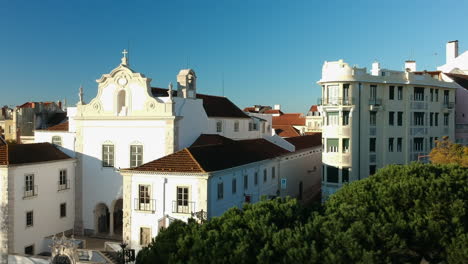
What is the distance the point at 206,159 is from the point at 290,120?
75.5 metres

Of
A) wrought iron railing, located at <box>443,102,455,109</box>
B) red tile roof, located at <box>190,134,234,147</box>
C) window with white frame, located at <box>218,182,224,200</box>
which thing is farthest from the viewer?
wrought iron railing, located at <box>443,102,455,109</box>

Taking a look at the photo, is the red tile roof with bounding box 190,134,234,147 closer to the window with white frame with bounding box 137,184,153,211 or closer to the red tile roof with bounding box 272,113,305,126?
the window with white frame with bounding box 137,184,153,211

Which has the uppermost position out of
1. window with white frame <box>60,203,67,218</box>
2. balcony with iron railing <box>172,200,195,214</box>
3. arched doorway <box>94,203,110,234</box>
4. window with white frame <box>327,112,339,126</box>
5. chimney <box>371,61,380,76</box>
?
chimney <box>371,61,380,76</box>

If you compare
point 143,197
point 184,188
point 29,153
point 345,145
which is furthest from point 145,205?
point 345,145

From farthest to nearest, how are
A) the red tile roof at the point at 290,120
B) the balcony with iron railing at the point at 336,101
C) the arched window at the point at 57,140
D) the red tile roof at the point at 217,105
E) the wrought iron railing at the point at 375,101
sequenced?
the red tile roof at the point at 290,120 < the red tile roof at the point at 217,105 < the wrought iron railing at the point at 375,101 < the arched window at the point at 57,140 < the balcony with iron railing at the point at 336,101

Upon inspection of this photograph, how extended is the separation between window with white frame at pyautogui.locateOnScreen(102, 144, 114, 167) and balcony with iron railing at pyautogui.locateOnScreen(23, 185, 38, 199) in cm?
560

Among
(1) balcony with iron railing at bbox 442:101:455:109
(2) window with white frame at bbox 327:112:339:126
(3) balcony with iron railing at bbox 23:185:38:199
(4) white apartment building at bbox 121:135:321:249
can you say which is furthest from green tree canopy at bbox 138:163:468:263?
(1) balcony with iron railing at bbox 442:101:455:109

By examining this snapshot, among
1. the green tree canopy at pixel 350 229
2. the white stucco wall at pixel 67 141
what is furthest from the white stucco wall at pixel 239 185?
the white stucco wall at pixel 67 141

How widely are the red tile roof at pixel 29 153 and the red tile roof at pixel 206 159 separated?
338 inches

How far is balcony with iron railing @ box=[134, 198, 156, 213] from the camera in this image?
107 feet

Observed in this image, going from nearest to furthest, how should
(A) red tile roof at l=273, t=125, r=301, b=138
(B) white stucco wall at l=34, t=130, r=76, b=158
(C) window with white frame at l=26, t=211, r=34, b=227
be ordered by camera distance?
1. (C) window with white frame at l=26, t=211, r=34, b=227
2. (B) white stucco wall at l=34, t=130, r=76, b=158
3. (A) red tile roof at l=273, t=125, r=301, b=138

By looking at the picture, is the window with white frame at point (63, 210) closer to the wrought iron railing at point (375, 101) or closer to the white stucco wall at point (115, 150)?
the white stucco wall at point (115, 150)

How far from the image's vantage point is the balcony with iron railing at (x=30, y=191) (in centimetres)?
3475

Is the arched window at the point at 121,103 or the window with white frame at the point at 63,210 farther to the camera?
the window with white frame at the point at 63,210
